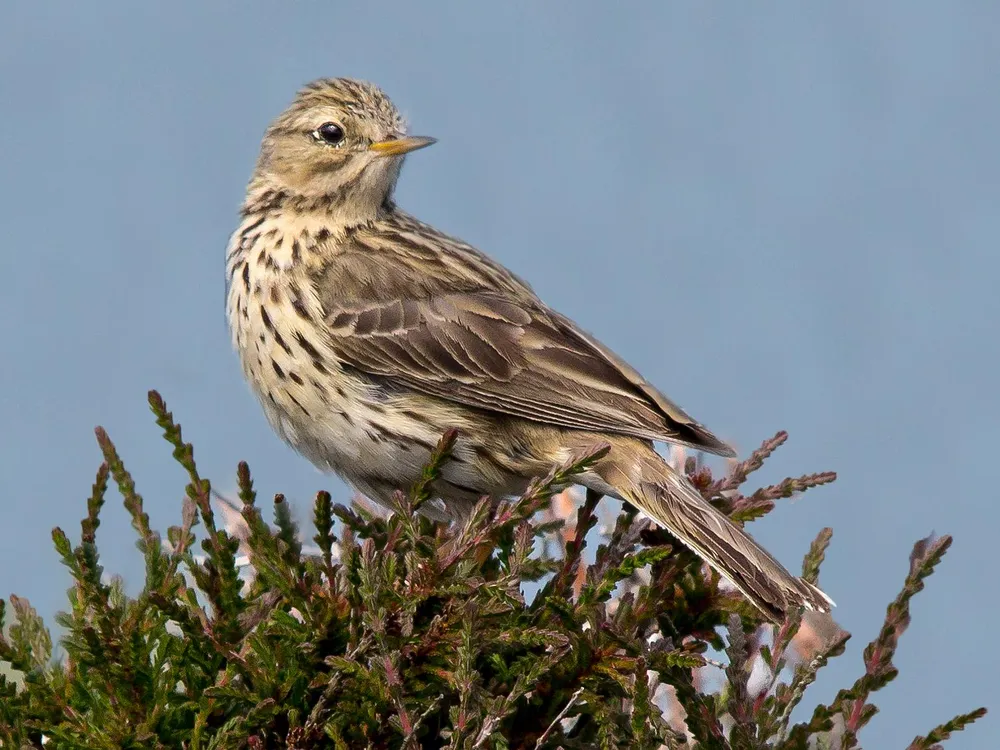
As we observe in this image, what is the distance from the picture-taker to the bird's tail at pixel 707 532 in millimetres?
4910

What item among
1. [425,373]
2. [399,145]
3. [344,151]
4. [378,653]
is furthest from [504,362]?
[378,653]

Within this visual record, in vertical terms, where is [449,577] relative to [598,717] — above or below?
above

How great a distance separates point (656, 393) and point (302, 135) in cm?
272

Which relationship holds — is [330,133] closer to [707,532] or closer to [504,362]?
[504,362]

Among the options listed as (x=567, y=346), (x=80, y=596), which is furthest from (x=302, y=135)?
(x=80, y=596)

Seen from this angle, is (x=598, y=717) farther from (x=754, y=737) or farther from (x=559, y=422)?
(x=559, y=422)

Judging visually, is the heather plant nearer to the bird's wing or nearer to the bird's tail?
the bird's tail

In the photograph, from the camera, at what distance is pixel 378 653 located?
4.14m

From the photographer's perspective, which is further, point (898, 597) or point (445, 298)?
point (445, 298)

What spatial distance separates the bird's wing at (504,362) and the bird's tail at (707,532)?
0.68 feet

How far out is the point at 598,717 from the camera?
4.29 m

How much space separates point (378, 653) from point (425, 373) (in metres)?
2.38

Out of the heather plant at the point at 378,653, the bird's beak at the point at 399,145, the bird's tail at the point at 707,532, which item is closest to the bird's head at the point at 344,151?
the bird's beak at the point at 399,145

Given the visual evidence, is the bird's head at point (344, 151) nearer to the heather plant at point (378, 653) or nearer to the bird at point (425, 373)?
the bird at point (425, 373)
